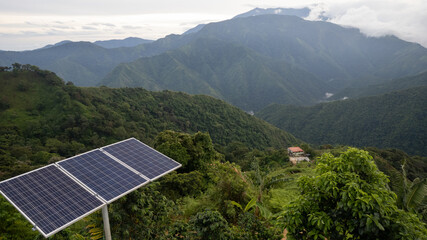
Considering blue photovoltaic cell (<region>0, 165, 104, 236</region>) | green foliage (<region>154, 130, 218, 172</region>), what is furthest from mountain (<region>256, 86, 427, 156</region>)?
blue photovoltaic cell (<region>0, 165, 104, 236</region>)

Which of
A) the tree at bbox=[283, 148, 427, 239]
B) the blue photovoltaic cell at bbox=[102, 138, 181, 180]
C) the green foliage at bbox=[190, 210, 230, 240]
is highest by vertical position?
the tree at bbox=[283, 148, 427, 239]

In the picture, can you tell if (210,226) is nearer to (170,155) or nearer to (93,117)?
(170,155)

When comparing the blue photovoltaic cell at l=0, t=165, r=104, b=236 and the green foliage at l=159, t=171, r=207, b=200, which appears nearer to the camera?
the blue photovoltaic cell at l=0, t=165, r=104, b=236

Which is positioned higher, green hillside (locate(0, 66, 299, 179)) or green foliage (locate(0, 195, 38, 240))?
green foliage (locate(0, 195, 38, 240))

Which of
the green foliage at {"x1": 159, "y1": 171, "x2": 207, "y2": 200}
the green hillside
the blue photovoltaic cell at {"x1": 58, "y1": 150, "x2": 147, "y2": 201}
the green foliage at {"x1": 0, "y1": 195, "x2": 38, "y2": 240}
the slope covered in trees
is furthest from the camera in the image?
the green hillside

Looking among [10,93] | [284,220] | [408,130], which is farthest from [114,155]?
[408,130]

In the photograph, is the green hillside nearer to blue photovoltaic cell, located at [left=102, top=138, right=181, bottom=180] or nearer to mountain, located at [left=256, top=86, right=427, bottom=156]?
blue photovoltaic cell, located at [left=102, top=138, right=181, bottom=180]
